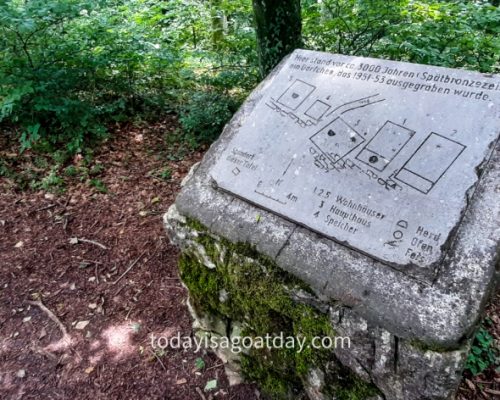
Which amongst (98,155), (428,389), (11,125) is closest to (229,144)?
(428,389)

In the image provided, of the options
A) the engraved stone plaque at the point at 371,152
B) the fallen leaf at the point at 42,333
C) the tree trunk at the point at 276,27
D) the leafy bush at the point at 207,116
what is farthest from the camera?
the leafy bush at the point at 207,116

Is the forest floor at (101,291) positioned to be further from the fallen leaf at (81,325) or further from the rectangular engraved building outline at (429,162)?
the rectangular engraved building outline at (429,162)

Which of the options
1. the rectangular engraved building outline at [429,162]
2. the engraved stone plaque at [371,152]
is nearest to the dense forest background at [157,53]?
the engraved stone plaque at [371,152]

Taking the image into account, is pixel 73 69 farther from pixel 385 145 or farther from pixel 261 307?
pixel 385 145

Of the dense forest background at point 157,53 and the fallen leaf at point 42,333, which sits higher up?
the dense forest background at point 157,53

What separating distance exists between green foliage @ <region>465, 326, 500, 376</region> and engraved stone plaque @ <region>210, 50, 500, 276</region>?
60.2 inches

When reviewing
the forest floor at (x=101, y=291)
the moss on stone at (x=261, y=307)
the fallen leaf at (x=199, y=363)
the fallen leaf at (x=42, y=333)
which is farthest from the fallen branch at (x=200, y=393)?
the fallen leaf at (x=42, y=333)

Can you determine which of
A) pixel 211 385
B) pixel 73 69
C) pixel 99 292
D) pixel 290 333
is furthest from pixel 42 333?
pixel 73 69

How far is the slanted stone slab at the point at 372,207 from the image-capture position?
1546 mm

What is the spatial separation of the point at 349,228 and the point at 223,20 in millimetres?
5828

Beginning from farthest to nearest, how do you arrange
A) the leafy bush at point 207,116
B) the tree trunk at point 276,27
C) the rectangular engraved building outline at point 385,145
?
1. the leafy bush at point 207,116
2. the tree trunk at point 276,27
3. the rectangular engraved building outline at point 385,145

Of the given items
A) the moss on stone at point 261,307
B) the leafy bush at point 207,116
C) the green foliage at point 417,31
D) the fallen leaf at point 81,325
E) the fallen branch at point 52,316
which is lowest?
the fallen leaf at point 81,325

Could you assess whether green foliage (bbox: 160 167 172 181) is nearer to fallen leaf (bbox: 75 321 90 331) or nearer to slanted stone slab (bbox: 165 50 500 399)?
fallen leaf (bbox: 75 321 90 331)

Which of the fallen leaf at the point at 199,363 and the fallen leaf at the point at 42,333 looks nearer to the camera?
the fallen leaf at the point at 199,363
